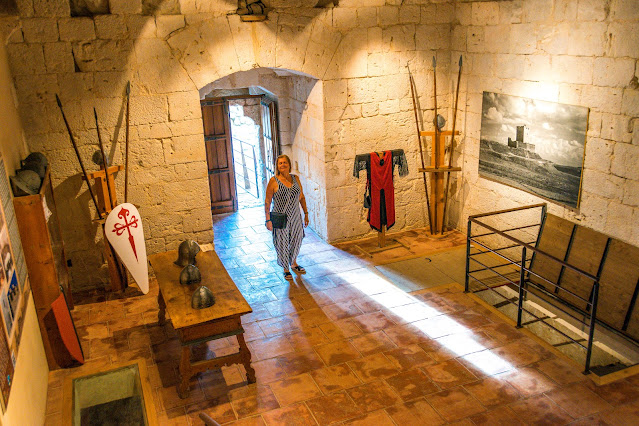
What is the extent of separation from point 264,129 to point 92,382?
16.5 feet

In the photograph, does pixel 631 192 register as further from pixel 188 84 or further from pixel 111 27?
pixel 111 27

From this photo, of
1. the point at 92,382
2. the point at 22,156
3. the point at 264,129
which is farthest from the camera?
the point at 264,129

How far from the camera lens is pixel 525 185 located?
252 inches

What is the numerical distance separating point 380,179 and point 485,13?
7.51 feet

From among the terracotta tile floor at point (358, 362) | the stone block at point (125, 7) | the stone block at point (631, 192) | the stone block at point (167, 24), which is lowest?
the terracotta tile floor at point (358, 362)

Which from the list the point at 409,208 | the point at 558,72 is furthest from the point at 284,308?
the point at 558,72

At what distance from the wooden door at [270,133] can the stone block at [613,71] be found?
436cm

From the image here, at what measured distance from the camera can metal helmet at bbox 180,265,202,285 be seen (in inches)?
186

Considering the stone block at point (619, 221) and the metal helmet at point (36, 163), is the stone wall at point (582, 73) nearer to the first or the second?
the stone block at point (619, 221)

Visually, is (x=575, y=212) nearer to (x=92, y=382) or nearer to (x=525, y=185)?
(x=525, y=185)

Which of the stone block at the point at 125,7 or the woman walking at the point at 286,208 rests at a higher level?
the stone block at the point at 125,7

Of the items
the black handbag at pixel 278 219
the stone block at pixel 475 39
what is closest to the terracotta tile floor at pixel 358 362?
the black handbag at pixel 278 219

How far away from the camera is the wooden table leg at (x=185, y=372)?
14.4 feet

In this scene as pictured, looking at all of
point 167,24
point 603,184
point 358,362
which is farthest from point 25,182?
point 603,184
